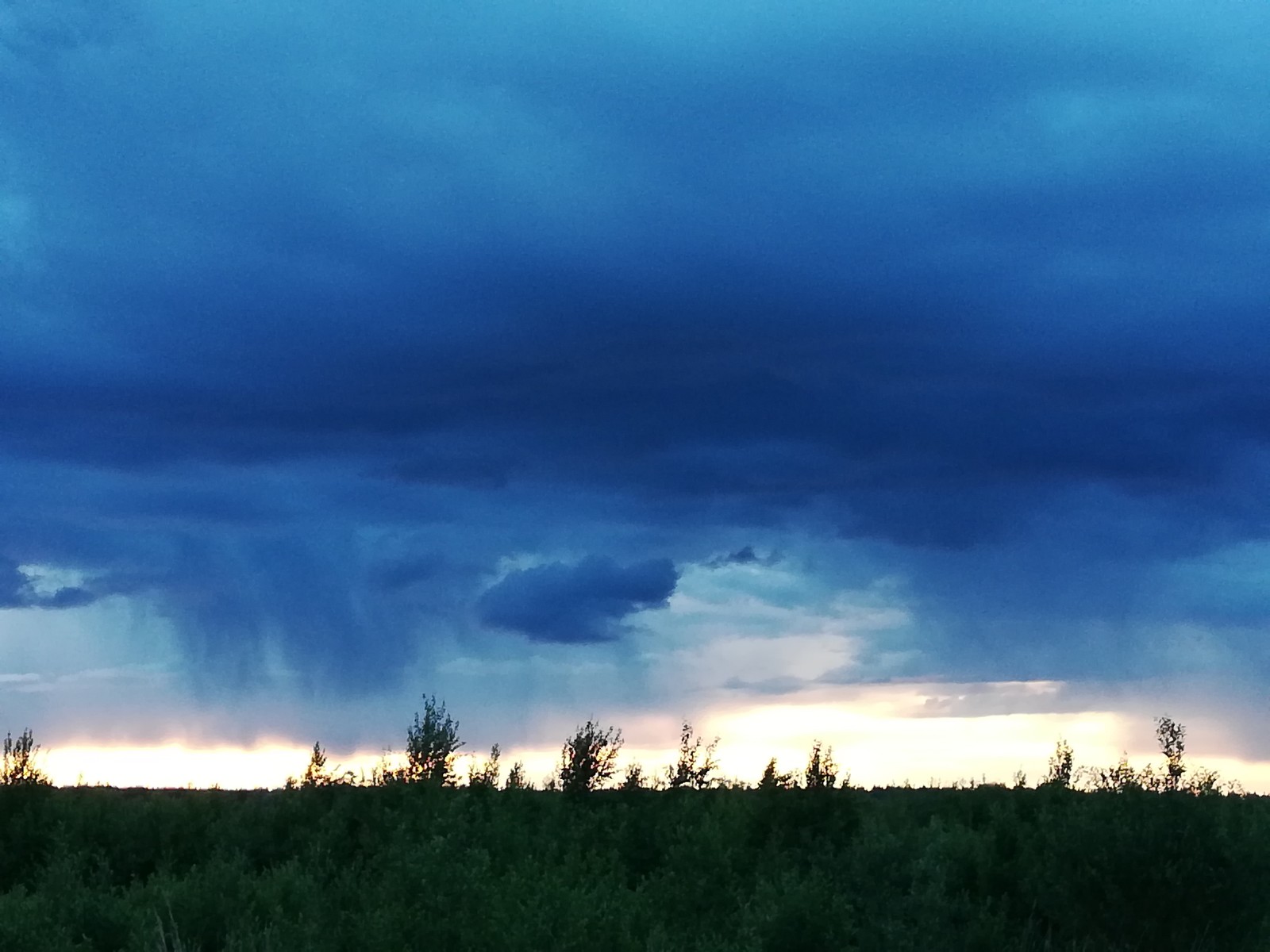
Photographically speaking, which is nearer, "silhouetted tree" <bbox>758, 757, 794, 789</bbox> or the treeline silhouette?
the treeline silhouette

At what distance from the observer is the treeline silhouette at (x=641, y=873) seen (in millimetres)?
21875

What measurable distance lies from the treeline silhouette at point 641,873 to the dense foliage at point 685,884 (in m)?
0.05

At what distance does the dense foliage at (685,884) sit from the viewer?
70.9 feet

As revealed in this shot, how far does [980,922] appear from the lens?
23.6 m

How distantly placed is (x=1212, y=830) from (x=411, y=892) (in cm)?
1378

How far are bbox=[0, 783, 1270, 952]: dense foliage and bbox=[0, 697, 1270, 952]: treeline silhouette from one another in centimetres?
5

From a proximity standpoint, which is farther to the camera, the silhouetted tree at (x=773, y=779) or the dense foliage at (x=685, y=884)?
the silhouetted tree at (x=773, y=779)

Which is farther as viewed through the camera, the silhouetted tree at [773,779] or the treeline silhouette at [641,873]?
the silhouetted tree at [773,779]

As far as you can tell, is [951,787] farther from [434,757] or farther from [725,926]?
[725,926]

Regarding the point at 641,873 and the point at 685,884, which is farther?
the point at 641,873

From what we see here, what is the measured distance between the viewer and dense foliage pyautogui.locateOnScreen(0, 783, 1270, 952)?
21609mm

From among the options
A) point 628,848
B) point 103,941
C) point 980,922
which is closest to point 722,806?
point 628,848

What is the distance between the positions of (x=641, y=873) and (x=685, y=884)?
6392 mm

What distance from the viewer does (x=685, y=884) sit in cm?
2823
